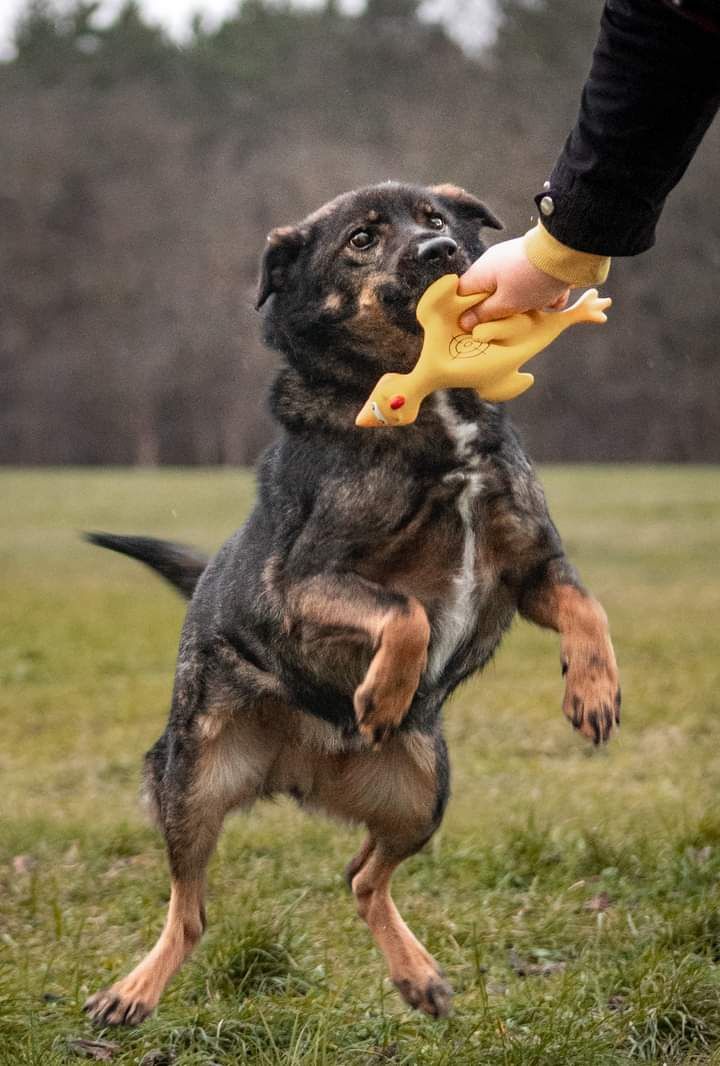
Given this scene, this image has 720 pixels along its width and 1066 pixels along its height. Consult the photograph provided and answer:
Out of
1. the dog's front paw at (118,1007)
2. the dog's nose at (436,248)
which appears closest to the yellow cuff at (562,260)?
the dog's nose at (436,248)

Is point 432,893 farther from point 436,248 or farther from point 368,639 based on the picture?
point 436,248

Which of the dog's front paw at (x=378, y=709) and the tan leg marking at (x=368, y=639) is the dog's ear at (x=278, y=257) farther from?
the dog's front paw at (x=378, y=709)

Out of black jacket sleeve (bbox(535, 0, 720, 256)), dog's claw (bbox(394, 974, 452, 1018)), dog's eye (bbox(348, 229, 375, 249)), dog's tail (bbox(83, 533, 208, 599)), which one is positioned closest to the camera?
black jacket sleeve (bbox(535, 0, 720, 256))

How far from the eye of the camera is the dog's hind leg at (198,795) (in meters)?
3.69

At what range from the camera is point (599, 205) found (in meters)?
2.73

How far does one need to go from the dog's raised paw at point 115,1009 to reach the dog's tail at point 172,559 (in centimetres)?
131

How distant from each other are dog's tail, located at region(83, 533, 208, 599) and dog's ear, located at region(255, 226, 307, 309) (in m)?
0.87

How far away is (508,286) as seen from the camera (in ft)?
10.3

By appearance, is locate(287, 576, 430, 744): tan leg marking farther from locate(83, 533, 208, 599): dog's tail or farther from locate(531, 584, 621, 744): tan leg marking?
locate(83, 533, 208, 599): dog's tail

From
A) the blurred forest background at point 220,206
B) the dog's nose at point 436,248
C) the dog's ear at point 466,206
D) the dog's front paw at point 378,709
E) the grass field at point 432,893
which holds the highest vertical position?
the dog's nose at point 436,248

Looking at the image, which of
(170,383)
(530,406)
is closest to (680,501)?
(530,406)

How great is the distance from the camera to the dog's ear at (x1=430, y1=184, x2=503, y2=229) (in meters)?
4.04

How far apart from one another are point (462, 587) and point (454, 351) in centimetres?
64

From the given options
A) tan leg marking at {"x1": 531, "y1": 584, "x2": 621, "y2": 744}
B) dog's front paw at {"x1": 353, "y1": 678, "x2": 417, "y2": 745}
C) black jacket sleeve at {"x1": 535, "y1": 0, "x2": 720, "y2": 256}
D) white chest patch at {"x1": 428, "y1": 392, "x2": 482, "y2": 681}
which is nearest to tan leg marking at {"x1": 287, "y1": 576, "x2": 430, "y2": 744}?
dog's front paw at {"x1": 353, "y1": 678, "x2": 417, "y2": 745}
